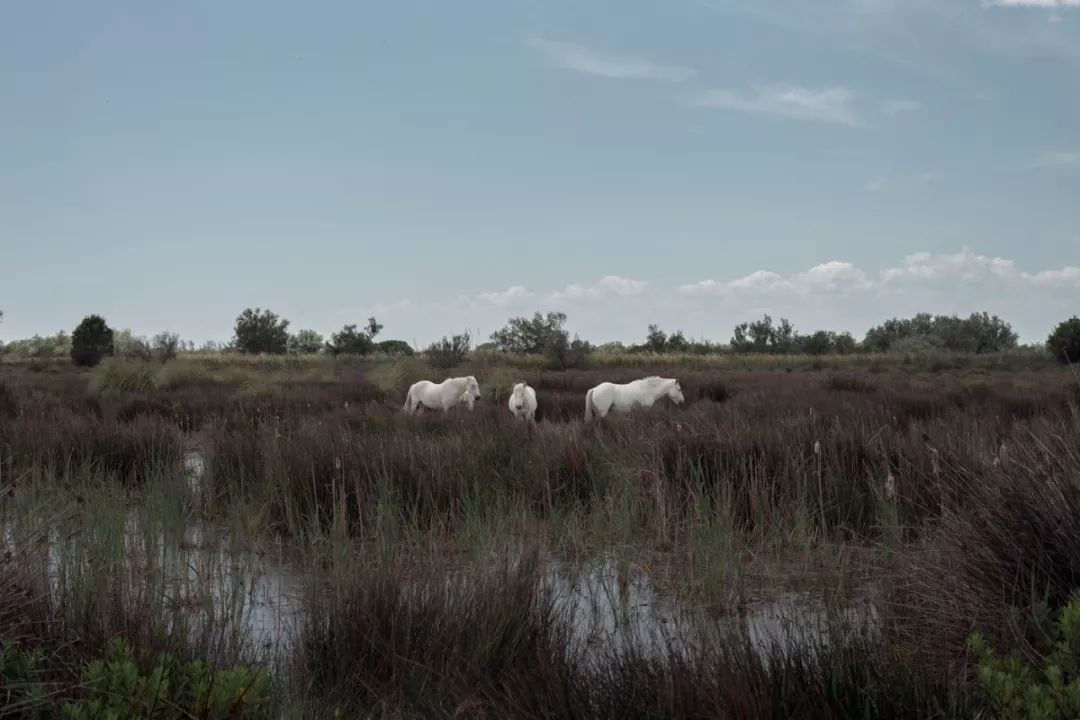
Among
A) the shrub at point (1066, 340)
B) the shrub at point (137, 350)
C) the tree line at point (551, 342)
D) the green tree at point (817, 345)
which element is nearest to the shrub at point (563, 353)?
the tree line at point (551, 342)

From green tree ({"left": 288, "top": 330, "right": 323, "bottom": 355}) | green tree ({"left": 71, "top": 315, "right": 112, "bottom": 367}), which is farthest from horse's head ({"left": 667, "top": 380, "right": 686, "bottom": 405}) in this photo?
green tree ({"left": 288, "top": 330, "right": 323, "bottom": 355})

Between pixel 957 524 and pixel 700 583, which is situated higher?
pixel 957 524

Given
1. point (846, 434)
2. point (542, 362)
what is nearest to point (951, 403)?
point (846, 434)

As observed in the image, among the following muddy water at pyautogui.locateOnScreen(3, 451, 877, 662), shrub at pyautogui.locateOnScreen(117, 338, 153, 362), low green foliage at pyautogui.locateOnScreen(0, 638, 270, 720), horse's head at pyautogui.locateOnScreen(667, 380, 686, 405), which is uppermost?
shrub at pyautogui.locateOnScreen(117, 338, 153, 362)

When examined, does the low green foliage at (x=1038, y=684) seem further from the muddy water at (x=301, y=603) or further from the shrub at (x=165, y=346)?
the shrub at (x=165, y=346)

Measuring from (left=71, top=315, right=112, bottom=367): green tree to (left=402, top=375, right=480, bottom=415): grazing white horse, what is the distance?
110 feet

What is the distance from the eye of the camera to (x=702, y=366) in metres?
43.9

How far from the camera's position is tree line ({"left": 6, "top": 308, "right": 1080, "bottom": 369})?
38.1 meters

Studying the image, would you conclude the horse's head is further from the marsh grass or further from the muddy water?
the muddy water

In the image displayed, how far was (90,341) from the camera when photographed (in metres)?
42.9

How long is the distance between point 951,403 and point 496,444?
28.9 feet

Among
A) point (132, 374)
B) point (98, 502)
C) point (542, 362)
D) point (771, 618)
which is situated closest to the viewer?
point (771, 618)

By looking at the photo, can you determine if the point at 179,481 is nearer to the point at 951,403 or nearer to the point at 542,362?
the point at 951,403

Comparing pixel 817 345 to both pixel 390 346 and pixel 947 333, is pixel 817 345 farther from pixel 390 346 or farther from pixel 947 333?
pixel 390 346
